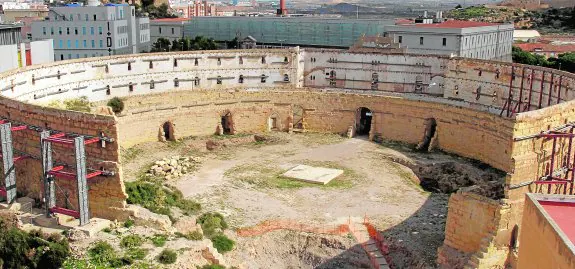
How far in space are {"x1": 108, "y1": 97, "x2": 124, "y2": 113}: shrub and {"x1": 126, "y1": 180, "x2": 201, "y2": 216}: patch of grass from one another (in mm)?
11278

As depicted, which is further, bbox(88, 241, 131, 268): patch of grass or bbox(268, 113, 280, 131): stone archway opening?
bbox(268, 113, 280, 131): stone archway opening

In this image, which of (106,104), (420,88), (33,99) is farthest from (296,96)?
(33,99)

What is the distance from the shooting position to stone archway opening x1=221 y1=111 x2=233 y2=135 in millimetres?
44100

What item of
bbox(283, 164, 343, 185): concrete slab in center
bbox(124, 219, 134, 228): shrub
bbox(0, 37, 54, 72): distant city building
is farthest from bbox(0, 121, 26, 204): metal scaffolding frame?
bbox(0, 37, 54, 72): distant city building

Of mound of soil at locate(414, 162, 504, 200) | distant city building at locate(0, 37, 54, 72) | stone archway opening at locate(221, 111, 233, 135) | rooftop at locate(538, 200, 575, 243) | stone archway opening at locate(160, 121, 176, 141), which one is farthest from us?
distant city building at locate(0, 37, 54, 72)

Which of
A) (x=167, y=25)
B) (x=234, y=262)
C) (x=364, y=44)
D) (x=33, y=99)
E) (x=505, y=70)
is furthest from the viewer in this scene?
(x=167, y=25)

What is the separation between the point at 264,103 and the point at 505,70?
16.5 meters

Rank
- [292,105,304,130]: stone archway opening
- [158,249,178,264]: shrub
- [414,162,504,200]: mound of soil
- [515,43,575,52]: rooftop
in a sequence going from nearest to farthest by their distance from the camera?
[158,249,178,264]: shrub < [414,162,504,200]: mound of soil < [292,105,304,130]: stone archway opening < [515,43,575,52]: rooftop

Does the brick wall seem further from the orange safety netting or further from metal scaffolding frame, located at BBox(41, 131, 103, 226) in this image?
metal scaffolding frame, located at BBox(41, 131, 103, 226)

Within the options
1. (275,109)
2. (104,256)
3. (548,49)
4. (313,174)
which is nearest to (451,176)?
(313,174)

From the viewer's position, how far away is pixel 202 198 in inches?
1217

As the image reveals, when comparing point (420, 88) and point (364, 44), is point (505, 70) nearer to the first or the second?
point (420, 88)

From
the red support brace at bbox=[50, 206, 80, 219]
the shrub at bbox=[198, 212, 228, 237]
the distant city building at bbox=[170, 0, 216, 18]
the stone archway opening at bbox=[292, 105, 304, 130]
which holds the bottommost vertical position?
the shrub at bbox=[198, 212, 228, 237]

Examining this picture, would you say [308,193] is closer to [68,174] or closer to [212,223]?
[212,223]
